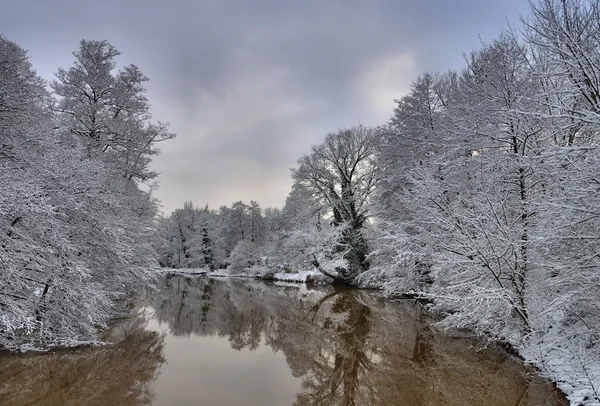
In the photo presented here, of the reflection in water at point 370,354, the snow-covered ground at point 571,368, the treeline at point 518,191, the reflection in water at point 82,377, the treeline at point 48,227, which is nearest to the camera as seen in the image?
the snow-covered ground at point 571,368

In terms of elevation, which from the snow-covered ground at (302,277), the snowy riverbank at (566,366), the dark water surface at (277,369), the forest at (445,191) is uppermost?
the forest at (445,191)

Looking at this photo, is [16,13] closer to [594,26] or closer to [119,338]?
[119,338]

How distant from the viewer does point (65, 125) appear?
12.8 meters

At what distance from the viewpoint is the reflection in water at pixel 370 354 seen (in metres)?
6.44

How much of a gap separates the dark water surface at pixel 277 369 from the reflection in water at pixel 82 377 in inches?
0.7

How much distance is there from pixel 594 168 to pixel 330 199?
24.1m

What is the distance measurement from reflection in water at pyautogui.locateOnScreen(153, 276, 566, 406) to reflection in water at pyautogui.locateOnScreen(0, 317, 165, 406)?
2744 millimetres

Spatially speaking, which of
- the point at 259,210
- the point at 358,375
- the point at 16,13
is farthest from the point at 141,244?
the point at 259,210

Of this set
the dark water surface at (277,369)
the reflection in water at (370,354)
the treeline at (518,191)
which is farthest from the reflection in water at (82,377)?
the treeline at (518,191)

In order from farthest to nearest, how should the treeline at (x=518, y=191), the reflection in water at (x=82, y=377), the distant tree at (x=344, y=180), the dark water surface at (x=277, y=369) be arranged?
the distant tree at (x=344, y=180)
the dark water surface at (x=277, y=369)
the reflection in water at (x=82, y=377)
the treeline at (x=518, y=191)

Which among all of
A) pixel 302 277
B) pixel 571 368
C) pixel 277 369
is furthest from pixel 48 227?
pixel 302 277

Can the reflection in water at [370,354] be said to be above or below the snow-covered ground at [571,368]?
below

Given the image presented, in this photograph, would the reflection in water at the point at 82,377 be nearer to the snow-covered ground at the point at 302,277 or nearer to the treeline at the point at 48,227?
the treeline at the point at 48,227

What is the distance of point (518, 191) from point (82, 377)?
10.4 meters
